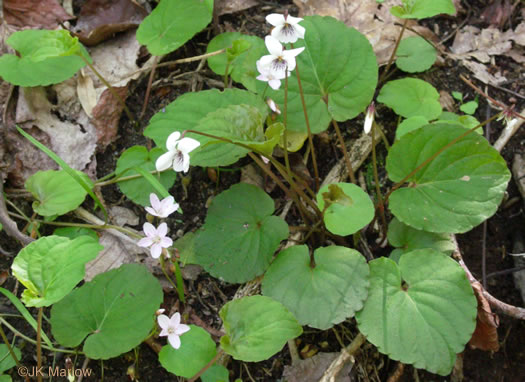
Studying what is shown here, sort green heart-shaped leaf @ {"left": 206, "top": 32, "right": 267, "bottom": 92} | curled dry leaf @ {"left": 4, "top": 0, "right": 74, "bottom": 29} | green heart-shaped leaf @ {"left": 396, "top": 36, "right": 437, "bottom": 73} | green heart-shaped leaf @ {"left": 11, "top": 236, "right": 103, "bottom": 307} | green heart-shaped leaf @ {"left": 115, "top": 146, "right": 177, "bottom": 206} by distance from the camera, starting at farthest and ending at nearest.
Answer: curled dry leaf @ {"left": 4, "top": 0, "right": 74, "bottom": 29}, green heart-shaped leaf @ {"left": 396, "top": 36, "right": 437, "bottom": 73}, green heart-shaped leaf @ {"left": 206, "top": 32, "right": 267, "bottom": 92}, green heart-shaped leaf @ {"left": 115, "top": 146, "right": 177, "bottom": 206}, green heart-shaped leaf @ {"left": 11, "top": 236, "right": 103, "bottom": 307}

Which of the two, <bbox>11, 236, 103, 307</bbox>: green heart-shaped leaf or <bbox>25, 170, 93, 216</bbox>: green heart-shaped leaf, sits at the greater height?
<bbox>11, 236, 103, 307</bbox>: green heart-shaped leaf

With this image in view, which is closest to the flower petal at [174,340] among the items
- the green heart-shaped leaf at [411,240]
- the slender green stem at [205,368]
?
the slender green stem at [205,368]

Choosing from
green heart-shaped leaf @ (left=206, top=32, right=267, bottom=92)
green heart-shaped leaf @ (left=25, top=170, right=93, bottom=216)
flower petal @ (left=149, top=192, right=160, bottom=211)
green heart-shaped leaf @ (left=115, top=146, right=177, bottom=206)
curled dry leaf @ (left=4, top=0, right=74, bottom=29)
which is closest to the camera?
flower petal @ (left=149, top=192, right=160, bottom=211)

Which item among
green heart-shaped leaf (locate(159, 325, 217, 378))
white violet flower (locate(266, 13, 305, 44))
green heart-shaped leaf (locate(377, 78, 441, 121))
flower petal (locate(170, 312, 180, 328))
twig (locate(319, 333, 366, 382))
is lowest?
twig (locate(319, 333, 366, 382))

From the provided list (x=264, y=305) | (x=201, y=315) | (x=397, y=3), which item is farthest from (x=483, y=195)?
(x=397, y=3)

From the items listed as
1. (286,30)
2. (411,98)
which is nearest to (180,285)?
(286,30)

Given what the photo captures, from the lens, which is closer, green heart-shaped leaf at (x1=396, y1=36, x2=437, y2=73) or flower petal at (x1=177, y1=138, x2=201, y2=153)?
flower petal at (x1=177, y1=138, x2=201, y2=153)

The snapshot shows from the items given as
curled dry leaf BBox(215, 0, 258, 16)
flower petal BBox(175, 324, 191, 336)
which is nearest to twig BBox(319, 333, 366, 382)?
flower petal BBox(175, 324, 191, 336)

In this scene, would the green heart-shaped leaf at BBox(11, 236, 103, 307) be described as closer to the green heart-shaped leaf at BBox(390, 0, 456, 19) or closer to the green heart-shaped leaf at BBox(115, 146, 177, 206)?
the green heart-shaped leaf at BBox(115, 146, 177, 206)
